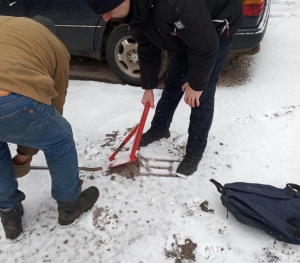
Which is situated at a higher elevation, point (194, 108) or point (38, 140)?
point (38, 140)

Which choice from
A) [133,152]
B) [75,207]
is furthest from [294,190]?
[75,207]

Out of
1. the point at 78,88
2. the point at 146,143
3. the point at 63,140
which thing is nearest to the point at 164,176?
the point at 146,143

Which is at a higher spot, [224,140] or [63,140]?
[63,140]

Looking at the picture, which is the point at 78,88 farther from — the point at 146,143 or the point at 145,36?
the point at 145,36

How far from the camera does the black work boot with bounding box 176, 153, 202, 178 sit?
247 centimetres

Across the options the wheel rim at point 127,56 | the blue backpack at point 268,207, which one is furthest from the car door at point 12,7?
the blue backpack at point 268,207

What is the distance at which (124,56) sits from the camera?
3553mm

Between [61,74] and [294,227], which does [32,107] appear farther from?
[294,227]

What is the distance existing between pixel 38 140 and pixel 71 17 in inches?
89.1

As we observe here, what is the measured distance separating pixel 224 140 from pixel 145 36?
1240 mm

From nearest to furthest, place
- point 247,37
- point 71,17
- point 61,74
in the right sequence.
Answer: point 61,74
point 247,37
point 71,17

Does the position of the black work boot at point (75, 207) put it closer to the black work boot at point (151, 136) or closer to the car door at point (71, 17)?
the black work boot at point (151, 136)

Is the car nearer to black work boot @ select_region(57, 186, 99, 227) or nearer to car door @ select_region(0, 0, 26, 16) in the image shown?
car door @ select_region(0, 0, 26, 16)

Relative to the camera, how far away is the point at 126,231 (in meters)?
2.10
